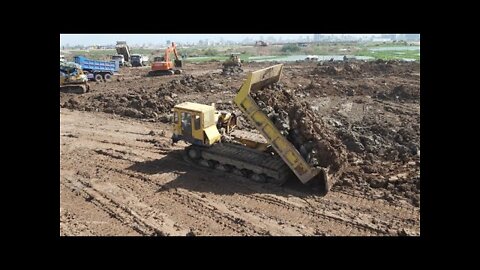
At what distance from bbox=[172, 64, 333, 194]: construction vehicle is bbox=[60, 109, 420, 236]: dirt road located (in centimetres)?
35

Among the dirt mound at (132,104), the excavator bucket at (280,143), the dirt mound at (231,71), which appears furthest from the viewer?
the dirt mound at (231,71)

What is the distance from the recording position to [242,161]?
11.8 metres

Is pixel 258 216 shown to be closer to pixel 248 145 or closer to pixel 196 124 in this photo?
pixel 248 145

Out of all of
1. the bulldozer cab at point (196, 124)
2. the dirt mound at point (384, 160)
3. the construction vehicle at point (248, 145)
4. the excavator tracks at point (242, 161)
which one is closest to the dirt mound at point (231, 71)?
the dirt mound at point (384, 160)

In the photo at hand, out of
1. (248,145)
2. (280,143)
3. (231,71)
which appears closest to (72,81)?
(231,71)

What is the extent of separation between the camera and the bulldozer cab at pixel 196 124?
12352 millimetres

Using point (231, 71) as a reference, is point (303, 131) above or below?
below

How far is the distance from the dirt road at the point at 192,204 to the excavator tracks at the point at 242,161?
0.89 ft

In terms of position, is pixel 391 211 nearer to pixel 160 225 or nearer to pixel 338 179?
pixel 338 179

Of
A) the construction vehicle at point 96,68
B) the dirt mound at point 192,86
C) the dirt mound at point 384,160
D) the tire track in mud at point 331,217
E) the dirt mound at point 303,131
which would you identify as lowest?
the tire track in mud at point 331,217

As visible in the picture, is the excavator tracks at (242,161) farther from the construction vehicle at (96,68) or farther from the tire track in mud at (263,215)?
the construction vehicle at (96,68)

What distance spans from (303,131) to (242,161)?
6.90 feet

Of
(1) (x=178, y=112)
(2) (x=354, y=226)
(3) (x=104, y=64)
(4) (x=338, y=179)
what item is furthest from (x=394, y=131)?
(3) (x=104, y=64)

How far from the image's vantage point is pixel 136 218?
956 cm
